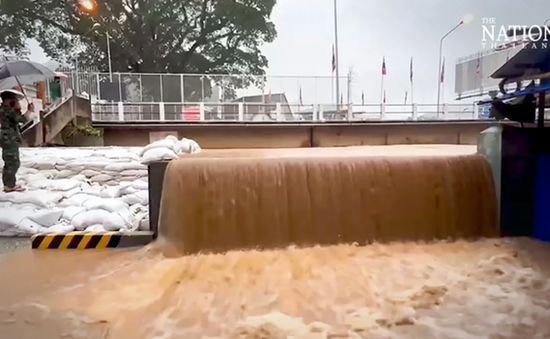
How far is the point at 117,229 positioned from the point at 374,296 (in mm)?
2351

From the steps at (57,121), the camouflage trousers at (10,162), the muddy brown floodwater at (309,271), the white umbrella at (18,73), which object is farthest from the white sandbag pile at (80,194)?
the steps at (57,121)

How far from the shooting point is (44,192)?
4156 mm

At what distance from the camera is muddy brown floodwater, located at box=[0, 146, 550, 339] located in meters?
2.24

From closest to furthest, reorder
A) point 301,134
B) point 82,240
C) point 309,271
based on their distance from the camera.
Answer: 1. point 309,271
2. point 82,240
3. point 301,134

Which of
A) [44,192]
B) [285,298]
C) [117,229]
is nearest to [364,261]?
[285,298]

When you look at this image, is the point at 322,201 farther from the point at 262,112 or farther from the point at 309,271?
the point at 262,112

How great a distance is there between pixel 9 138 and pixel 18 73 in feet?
8.07

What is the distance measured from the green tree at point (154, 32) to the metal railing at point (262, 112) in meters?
1.21

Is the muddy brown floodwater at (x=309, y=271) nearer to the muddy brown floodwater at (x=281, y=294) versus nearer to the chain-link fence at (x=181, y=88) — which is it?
the muddy brown floodwater at (x=281, y=294)

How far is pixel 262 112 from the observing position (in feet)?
36.3

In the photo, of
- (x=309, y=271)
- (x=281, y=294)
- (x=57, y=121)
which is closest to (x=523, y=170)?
(x=309, y=271)

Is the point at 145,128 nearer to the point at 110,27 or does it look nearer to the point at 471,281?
the point at 110,27

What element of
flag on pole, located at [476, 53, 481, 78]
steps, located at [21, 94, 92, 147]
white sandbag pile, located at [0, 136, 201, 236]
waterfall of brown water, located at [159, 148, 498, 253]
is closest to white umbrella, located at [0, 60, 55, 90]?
steps, located at [21, 94, 92, 147]

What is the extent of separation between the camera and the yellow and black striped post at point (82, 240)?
11.2 feet
